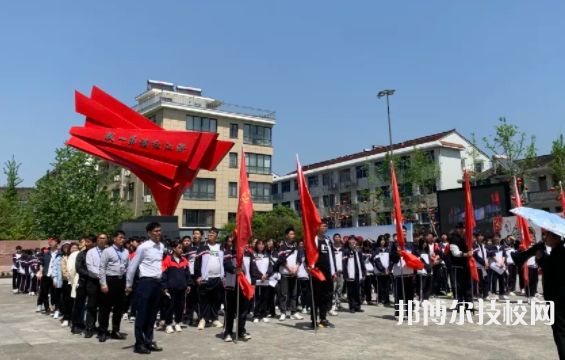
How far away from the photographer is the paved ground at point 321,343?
6703mm

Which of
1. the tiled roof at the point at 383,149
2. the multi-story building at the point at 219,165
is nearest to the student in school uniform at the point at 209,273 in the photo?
the multi-story building at the point at 219,165

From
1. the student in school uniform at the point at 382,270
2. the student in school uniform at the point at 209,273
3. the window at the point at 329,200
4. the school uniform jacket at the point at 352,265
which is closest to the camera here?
the student in school uniform at the point at 209,273

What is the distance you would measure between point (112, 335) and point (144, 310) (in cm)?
168

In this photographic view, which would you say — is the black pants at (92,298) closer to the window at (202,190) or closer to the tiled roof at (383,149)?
the window at (202,190)

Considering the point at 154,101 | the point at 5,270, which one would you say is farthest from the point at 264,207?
the point at 5,270

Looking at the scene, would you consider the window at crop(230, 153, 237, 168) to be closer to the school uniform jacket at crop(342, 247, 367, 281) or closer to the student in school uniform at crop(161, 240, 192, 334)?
the school uniform jacket at crop(342, 247, 367, 281)

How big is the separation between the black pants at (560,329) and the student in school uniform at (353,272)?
6295 mm

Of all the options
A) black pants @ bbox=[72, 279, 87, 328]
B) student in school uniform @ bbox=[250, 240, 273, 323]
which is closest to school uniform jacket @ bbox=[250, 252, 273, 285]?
student in school uniform @ bbox=[250, 240, 273, 323]

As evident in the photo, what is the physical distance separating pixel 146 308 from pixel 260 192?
4026 centimetres

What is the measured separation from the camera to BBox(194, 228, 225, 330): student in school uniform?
927cm

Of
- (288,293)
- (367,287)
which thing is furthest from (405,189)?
(288,293)

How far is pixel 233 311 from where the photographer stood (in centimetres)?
806

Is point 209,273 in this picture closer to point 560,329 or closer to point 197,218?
point 560,329

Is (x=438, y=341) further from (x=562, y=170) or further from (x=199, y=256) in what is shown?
(x=562, y=170)
